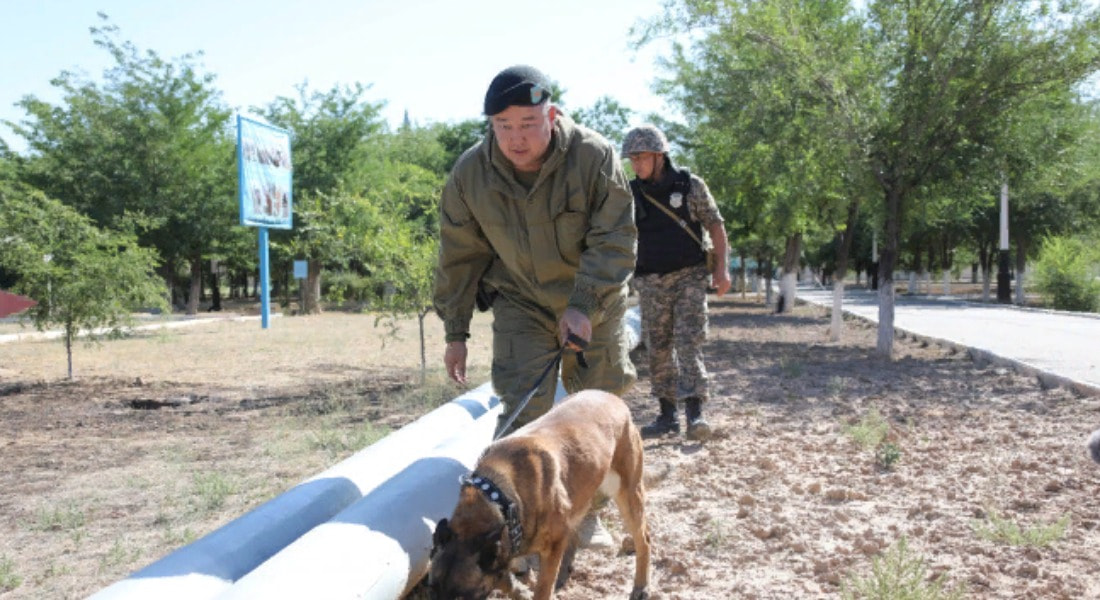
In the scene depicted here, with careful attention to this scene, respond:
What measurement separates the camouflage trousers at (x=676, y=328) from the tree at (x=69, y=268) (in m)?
7.80

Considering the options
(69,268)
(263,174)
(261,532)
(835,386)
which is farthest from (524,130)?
(263,174)

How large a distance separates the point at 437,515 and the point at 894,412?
556 cm

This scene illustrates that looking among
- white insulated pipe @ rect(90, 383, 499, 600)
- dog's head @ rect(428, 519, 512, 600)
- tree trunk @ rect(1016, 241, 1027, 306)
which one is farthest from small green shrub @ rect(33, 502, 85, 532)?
tree trunk @ rect(1016, 241, 1027, 306)

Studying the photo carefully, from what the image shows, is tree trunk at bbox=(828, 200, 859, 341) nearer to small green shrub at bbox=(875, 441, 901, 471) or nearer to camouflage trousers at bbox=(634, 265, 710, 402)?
camouflage trousers at bbox=(634, 265, 710, 402)

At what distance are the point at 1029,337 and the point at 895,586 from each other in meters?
14.8

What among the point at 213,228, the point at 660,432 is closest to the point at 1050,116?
the point at 660,432

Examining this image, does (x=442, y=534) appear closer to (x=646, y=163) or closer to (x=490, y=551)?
(x=490, y=551)

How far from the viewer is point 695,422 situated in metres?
6.58

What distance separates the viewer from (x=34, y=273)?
11.2 meters

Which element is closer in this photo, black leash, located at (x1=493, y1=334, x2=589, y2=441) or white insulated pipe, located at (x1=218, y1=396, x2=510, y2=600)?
white insulated pipe, located at (x1=218, y1=396, x2=510, y2=600)

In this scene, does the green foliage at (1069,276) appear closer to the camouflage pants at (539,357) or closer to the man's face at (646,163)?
the man's face at (646,163)

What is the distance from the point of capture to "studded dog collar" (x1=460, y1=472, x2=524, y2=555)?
2.69 meters

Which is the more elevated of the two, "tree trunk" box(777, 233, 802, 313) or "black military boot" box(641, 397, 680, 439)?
"tree trunk" box(777, 233, 802, 313)

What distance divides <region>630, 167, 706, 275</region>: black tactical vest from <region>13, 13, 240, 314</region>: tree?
29.6 metres
